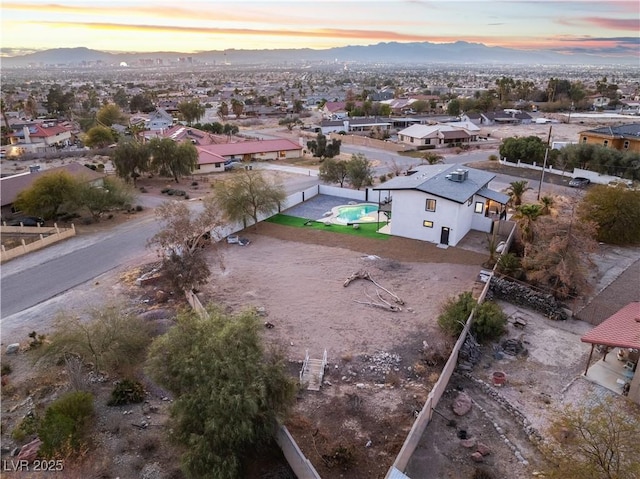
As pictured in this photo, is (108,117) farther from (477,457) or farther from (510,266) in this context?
(477,457)

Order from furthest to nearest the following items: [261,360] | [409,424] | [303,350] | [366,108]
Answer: [366,108]
[303,350]
[409,424]
[261,360]

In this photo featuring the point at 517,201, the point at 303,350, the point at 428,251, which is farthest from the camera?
the point at 517,201

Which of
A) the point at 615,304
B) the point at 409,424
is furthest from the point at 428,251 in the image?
the point at 409,424

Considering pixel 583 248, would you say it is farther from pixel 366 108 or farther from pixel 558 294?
pixel 366 108

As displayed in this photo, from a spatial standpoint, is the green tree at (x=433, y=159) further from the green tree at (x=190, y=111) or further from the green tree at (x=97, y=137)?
the green tree at (x=190, y=111)

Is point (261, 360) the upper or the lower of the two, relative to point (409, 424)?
upper

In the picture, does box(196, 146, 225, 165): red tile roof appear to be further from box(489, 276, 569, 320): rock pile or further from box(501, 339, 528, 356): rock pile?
box(501, 339, 528, 356): rock pile
